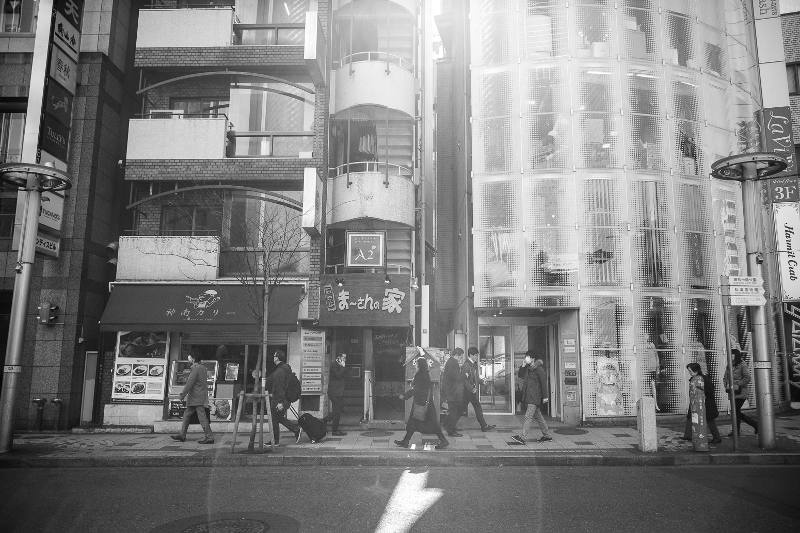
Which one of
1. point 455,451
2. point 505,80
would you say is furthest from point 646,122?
point 455,451

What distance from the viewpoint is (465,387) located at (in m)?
13.5

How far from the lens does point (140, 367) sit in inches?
604

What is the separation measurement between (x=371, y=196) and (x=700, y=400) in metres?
10.1

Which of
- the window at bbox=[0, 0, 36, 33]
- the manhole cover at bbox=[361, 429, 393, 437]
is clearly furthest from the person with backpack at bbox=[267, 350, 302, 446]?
the window at bbox=[0, 0, 36, 33]

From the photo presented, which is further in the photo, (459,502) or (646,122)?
(646,122)

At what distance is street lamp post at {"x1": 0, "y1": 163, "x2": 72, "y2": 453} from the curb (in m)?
1.19

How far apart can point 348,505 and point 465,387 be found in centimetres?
672

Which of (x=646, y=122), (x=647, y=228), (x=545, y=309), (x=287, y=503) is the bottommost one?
(x=287, y=503)

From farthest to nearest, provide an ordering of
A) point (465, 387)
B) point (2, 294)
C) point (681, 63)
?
point (681, 63), point (2, 294), point (465, 387)

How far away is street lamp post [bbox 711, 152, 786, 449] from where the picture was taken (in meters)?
10.8

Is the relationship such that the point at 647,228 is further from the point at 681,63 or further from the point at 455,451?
the point at 455,451

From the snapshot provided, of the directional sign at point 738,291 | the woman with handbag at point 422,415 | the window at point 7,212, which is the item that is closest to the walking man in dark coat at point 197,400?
the woman with handbag at point 422,415

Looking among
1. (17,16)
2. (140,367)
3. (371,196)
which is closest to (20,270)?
(140,367)

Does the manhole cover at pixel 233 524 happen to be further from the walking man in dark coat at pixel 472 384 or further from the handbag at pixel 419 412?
the walking man in dark coat at pixel 472 384
